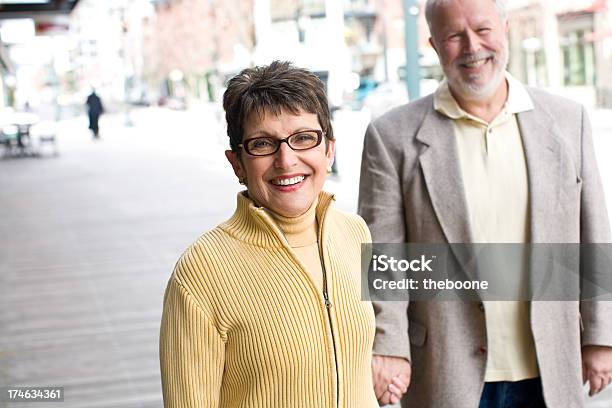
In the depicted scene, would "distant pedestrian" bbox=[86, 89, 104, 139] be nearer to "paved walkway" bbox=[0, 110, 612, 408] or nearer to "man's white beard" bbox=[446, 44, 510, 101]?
"paved walkway" bbox=[0, 110, 612, 408]

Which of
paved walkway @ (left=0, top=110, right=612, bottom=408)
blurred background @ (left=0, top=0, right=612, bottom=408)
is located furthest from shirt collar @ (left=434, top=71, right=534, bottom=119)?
paved walkway @ (left=0, top=110, right=612, bottom=408)

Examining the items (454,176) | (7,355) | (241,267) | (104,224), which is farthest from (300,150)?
(104,224)

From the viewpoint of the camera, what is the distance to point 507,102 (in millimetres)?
2660

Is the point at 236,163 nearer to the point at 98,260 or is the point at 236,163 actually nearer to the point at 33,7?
the point at 98,260

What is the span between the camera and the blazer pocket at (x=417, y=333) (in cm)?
268

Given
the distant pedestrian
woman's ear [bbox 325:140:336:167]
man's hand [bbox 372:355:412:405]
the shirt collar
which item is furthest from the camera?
the distant pedestrian

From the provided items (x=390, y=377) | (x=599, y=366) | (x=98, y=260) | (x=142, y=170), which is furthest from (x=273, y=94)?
(x=142, y=170)

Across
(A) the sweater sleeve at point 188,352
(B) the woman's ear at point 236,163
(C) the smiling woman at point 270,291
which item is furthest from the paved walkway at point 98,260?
(A) the sweater sleeve at point 188,352

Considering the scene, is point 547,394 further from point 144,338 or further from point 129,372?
point 144,338

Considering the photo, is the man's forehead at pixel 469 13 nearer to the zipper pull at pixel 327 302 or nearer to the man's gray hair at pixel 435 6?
the man's gray hair at pixel 435 6

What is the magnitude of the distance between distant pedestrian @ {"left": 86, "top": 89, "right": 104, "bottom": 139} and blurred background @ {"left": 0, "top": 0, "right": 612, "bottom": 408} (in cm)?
52

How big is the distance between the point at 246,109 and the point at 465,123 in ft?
3.27

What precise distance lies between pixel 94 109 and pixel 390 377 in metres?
32.5

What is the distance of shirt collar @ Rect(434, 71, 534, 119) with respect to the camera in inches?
105
